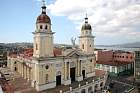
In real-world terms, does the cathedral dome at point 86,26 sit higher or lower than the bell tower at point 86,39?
higher

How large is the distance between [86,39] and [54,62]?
13.0 metres

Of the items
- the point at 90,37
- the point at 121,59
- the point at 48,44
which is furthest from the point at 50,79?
the point at 121,59

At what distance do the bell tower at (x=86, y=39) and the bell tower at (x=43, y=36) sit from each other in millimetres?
12525

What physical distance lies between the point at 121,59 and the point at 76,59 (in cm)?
2898

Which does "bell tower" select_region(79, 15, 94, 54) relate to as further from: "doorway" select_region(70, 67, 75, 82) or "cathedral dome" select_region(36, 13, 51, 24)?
"cathedral dome" select_region(36, 13, 51, 24)

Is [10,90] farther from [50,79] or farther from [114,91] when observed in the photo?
[114,91]

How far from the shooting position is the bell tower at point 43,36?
114ft

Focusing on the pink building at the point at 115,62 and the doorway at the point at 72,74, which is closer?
the doorway at the point at 72,74

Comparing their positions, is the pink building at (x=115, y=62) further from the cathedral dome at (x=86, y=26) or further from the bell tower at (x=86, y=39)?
the cathedral dome at (x=86, y=26)

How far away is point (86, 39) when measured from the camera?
46.5m

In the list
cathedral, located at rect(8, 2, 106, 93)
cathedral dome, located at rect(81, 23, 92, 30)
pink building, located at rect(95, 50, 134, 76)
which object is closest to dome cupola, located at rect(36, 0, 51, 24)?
cathedral, located at rect(8, 2, 106, 93)

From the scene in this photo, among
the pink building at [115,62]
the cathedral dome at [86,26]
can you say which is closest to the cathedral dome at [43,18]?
the cathedral dome at [86,26]

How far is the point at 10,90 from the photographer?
34844 mm

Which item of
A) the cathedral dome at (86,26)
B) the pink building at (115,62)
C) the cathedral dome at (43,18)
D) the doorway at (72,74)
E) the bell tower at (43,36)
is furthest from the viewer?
the pink building at (115,62)
